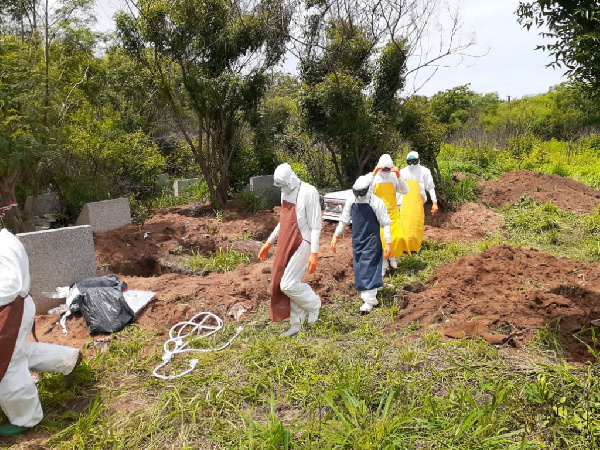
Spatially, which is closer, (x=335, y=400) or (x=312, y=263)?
(x=335, y=400)

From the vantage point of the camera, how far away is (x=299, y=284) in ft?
14.4

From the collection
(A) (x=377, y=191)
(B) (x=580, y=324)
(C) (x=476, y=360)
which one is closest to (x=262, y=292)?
(A) (x=377, y=191)

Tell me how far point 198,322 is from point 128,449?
195cm

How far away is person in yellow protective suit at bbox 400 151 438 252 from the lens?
632 cm

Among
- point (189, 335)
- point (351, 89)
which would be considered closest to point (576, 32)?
point (189, 335)

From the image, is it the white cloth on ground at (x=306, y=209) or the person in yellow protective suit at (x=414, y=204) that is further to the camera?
the person in yellow protective suit at (x=414, y=204)

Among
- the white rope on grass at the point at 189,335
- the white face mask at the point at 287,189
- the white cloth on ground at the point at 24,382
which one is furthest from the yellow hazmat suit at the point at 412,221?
the white cloth on ground at the point at 24,382

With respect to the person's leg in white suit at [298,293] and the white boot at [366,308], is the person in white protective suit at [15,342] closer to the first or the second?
the person's leg in white suit at [298,293]

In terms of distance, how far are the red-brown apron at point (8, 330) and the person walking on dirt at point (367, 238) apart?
3099 millimetres

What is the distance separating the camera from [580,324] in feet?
13.0

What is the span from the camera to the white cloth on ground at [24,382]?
2.91m

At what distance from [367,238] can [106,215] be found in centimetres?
565

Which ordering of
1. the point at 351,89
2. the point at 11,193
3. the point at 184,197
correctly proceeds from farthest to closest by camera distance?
1. the point at 184,197
2. the point at 351,89
3. the point at 11,193

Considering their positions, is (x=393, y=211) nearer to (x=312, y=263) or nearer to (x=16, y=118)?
(x=312, y=263)
